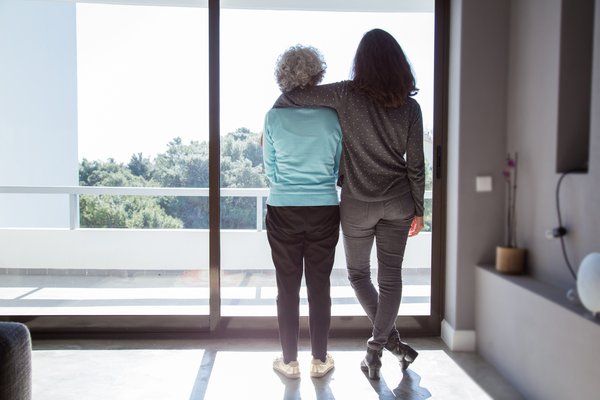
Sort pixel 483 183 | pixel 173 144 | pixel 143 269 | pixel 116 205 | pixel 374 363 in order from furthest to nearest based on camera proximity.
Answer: pixel 143 269 < pixel 116 205 < pixel 173 144 < pixel 483 183 < pixel 374 363

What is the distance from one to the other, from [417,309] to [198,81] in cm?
182

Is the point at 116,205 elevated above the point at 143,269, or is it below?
above

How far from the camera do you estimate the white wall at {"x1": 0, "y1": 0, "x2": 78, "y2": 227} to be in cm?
274

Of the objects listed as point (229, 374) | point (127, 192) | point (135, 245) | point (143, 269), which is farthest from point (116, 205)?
point (229, 374)

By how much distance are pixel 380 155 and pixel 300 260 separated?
57 centimetres

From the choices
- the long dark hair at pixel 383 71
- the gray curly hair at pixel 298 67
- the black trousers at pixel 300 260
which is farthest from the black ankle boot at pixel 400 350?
the gray curly hair at pixel 298 67

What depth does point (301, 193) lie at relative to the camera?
75.5 inches

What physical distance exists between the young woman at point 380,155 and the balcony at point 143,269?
674 millimetres

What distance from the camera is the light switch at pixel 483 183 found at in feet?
7.61

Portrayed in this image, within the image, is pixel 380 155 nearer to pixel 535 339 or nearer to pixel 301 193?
pixel 301 193

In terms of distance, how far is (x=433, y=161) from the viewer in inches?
99.7

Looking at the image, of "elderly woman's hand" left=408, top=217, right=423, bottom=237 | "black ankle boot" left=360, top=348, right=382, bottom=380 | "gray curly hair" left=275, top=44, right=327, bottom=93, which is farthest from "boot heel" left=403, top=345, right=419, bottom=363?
"gray curly hair" left=275, top=44, right=327, bottom=93

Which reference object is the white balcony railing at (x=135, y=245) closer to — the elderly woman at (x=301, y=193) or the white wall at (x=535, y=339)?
the white wall at (x=535, y=339)

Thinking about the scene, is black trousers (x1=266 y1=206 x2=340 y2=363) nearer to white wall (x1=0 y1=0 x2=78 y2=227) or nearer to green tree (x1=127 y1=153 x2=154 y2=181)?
green tree (x1=127 y1=153 x2=154 y2=181)
